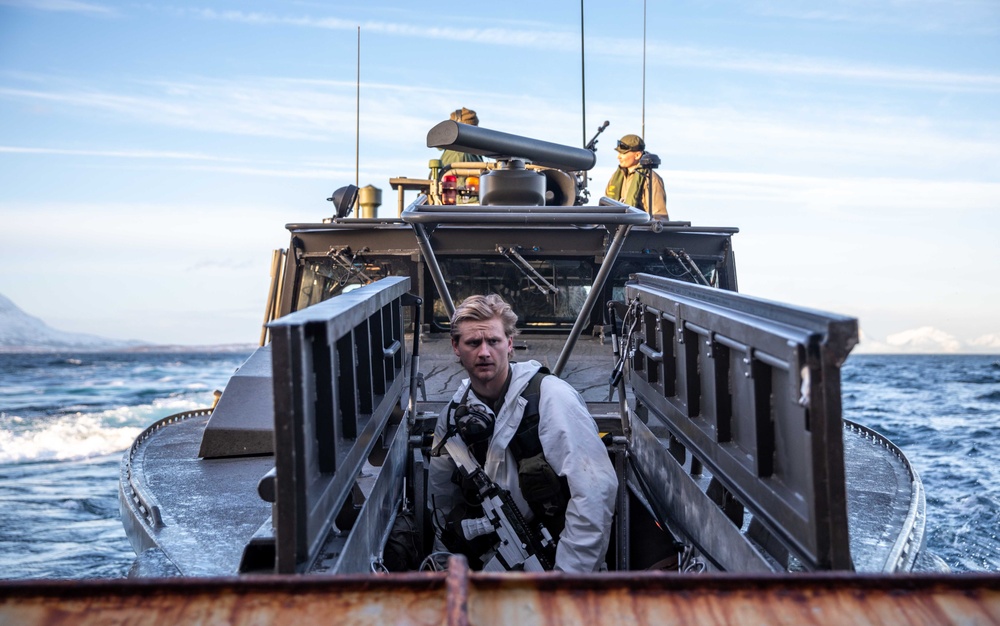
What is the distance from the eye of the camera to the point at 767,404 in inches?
103

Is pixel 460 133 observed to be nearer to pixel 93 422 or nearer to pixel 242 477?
pixel 242 477

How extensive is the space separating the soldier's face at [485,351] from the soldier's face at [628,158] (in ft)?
15.0

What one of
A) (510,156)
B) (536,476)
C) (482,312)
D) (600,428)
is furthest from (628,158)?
(536,476)

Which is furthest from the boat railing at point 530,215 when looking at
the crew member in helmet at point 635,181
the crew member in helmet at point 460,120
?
the crew member in helmet at point 460,120

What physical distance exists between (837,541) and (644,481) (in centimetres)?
215

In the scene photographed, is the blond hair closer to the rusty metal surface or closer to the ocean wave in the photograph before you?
the rusty metal surface

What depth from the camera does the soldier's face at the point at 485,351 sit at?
370 centimetres

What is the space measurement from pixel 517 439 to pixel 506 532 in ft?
1.20

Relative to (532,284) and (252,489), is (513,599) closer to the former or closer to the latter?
(252,489)

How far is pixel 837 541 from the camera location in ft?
7.13

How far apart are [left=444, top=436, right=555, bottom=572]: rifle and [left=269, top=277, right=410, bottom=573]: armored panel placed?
49 centimetres

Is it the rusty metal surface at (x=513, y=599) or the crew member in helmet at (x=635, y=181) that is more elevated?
the crew member in helmet at (x=635, y=181)

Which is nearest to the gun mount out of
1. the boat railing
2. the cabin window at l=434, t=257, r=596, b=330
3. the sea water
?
the boat railing

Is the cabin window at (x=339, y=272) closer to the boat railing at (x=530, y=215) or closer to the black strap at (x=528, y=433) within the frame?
the boat railing at (x=530, y=215)
